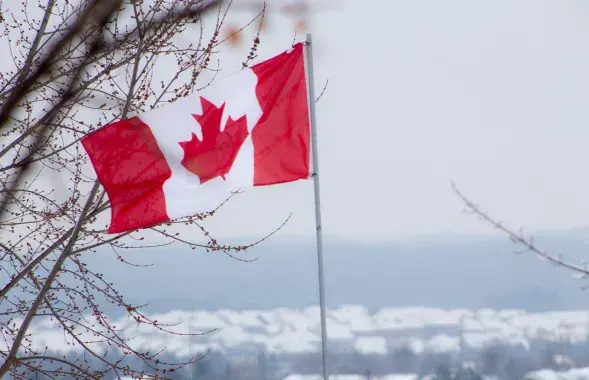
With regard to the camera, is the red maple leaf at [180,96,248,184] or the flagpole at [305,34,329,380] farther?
the red maple leaf at [180,96,248,184]

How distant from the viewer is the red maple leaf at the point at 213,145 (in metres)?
6.43

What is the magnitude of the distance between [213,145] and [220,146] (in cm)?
5

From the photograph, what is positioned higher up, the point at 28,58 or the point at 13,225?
the point at 28,58

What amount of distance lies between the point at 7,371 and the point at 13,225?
1.17 metres

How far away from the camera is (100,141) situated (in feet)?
20.5

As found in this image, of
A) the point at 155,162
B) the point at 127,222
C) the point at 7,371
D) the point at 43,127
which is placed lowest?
the point at 7,371

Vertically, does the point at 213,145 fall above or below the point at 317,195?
above

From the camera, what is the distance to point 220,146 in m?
6.48

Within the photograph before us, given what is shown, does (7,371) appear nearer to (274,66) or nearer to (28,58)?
(28,58)

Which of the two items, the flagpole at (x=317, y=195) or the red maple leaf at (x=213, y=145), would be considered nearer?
the flagpole at (x=317, y=195)

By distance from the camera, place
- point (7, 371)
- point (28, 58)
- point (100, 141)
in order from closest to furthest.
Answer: point (100, 141)
point (28, 58)
point (7, 371)

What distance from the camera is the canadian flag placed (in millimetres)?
6391

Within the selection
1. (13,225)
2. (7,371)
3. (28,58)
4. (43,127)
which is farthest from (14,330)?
(28,58)

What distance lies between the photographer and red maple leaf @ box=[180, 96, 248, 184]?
6.43 metres
